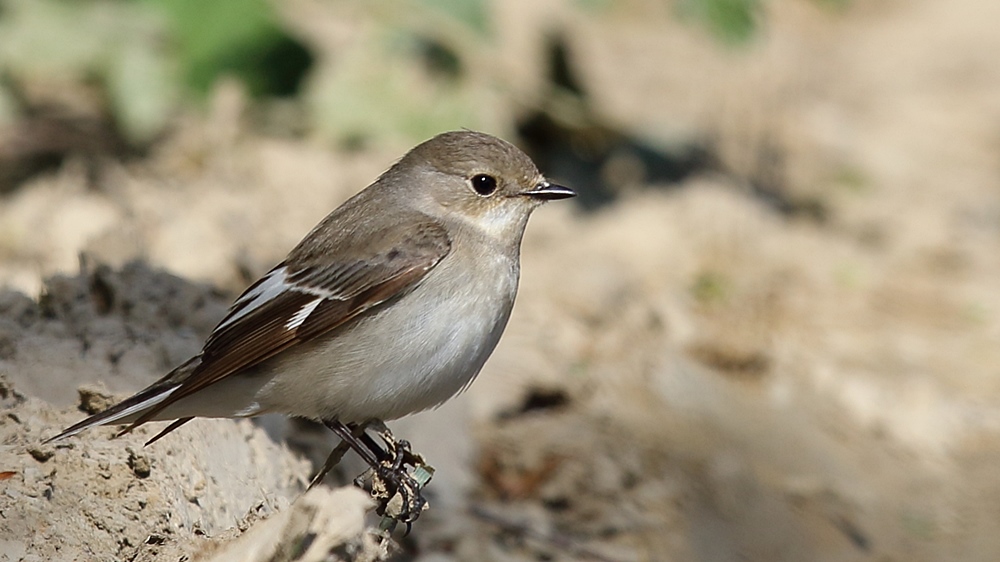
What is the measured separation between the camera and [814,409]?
6.60 meters

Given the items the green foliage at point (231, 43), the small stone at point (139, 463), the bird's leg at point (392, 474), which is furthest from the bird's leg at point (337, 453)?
the green foliage at point (231, 43)

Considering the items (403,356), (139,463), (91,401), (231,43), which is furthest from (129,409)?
(231,43)

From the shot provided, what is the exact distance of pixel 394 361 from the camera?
4.14 metres

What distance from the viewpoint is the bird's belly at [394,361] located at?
4.14m

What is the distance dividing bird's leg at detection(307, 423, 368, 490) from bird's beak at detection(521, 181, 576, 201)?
1.08 metres

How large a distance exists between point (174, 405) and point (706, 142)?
5.99 metres

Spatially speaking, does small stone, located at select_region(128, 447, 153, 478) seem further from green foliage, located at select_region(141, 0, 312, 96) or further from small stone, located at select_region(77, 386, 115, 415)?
green foliage, located at select_region(141, 0, 312, 96)

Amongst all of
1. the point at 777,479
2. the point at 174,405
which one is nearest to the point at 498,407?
the point at 777,479

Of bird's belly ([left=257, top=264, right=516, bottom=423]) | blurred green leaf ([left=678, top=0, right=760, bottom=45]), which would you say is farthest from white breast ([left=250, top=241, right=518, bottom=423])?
blurred green leaf ([left=678, top=0, right=760, bottom=45])

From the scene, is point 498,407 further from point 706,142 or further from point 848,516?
point 706,142

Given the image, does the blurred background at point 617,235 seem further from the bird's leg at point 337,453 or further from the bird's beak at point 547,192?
the bird's beak at point 547,192

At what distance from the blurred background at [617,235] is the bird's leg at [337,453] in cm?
73

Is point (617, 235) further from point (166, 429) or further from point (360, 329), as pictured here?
point (166, 429)

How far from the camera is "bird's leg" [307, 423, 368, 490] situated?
4.12m
